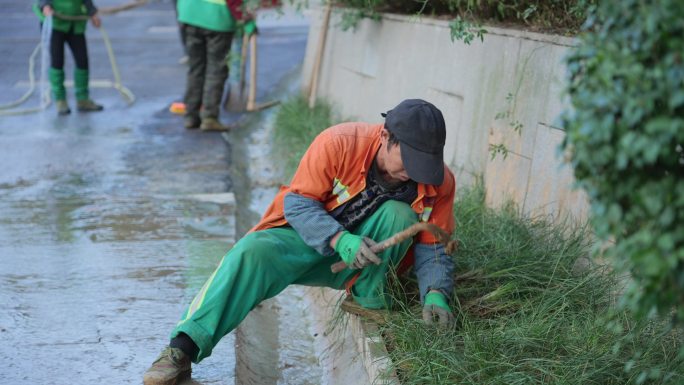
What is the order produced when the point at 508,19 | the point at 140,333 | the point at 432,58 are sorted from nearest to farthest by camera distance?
the point at 140,333, the point at 508,19, the point at 432,58

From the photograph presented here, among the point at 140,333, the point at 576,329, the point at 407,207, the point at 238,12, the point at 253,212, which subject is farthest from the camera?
the point at 238,12

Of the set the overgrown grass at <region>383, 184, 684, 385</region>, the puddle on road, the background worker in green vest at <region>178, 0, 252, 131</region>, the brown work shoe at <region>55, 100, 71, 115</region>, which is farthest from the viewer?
the brown work shoe at <region>55, 100, 71, 115</region>

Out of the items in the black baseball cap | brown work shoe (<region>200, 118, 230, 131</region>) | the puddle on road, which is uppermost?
the black baseball cap

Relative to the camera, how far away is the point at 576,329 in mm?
3404

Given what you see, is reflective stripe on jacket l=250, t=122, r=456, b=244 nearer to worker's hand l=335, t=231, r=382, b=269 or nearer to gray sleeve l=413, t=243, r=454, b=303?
gray sleeve l=413, t=243, r=454, b=303

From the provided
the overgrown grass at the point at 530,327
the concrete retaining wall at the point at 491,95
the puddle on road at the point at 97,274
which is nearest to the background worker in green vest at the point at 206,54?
the concrete retaining wall at the point at 491,95

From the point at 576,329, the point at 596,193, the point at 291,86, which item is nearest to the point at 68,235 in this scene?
the point at 576,329

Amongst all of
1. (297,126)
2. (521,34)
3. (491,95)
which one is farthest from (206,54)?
(521,34)

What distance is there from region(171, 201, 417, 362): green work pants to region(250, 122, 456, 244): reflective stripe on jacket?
105mm

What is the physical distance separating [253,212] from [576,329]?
3.31 m

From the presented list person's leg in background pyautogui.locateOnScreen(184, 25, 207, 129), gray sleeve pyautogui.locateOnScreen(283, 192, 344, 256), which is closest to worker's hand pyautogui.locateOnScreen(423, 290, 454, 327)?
→ gray sleeve pyautogui.locateOnScreen(283, 192, 344, 256)

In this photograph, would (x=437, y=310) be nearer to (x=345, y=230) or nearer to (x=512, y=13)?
(x=345, y=230)

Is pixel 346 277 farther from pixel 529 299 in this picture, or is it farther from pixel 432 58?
pixel 432 58

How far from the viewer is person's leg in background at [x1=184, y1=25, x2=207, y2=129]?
873cm
